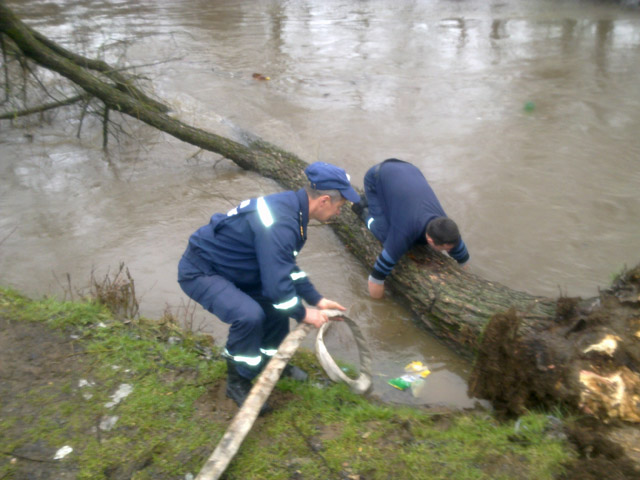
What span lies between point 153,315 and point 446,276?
2786 mm

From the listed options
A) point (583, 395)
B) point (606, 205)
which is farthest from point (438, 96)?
point (583, 395)

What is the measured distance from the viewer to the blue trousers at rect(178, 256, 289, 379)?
136 inches

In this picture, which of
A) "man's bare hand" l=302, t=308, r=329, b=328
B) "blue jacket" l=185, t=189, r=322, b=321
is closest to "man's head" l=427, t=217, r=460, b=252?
"blue jacket" l=185, t=189, r=322, b=321

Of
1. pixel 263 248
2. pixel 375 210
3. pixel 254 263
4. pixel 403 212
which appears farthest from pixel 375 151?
pixel 263 248

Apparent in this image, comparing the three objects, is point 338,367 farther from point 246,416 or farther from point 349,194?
point 349,194

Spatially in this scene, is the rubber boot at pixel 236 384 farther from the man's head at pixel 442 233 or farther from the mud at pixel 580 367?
the man's head at pixel 442 233

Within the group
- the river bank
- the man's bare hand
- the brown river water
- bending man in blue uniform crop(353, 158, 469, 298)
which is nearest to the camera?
the river bank

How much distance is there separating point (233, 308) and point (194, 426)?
779mm

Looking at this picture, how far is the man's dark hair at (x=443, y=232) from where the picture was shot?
469cm

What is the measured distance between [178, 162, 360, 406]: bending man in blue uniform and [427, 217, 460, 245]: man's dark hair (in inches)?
54.4

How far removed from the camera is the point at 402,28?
615 inches

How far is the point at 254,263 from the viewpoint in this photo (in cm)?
364

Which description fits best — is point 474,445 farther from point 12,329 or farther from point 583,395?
point 12,329

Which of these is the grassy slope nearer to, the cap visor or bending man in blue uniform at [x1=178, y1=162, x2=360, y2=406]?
bending man in blue uniform at [x1=178, y1=162, x2=360, y2=406]
